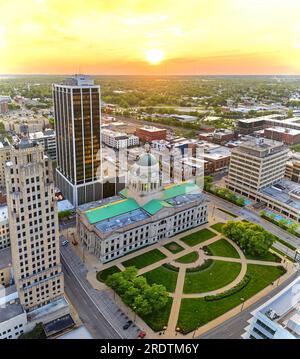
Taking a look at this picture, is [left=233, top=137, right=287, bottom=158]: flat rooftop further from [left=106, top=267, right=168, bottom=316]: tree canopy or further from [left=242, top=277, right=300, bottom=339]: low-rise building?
[left=106, top=267, right=168, bottom=316]: tree canopy

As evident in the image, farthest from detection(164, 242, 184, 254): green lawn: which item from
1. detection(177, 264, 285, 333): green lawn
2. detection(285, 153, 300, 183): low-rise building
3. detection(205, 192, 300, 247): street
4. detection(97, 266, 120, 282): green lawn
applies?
detection(285, 153, 300, 183): low-rise building

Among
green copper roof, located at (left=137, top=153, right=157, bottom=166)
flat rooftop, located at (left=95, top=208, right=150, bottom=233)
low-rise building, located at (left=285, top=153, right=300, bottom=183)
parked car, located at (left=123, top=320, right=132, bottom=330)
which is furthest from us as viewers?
low-rise building, located at (left=285, top=153, right=300, bottom=183)

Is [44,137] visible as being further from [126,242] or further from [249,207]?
[249,207]

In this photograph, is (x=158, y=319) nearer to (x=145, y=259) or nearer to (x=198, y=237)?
(x=145, y=259)

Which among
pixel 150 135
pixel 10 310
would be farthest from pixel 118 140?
pixel 10 310

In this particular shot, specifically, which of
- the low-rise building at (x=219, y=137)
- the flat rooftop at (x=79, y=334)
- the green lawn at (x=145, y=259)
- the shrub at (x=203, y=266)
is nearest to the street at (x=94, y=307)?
the flat rooftop at (x=79, y=334)

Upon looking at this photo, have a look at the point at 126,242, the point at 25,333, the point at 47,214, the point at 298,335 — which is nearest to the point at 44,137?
the point at 126,242
